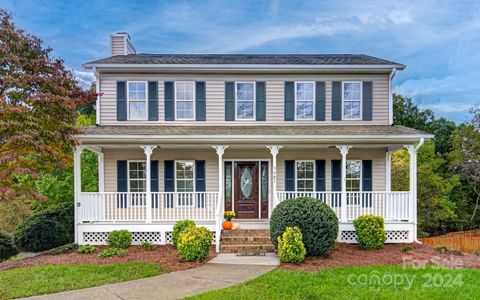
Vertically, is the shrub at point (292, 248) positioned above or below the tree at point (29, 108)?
below

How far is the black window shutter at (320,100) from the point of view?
11.8 meters

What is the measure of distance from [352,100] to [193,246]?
8.02 meters

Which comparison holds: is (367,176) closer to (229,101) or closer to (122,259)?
(229,101)

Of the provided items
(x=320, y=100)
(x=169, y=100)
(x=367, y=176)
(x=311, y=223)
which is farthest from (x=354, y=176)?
(x=169, y=100)

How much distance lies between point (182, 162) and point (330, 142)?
208 inches

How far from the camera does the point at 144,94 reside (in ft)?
38.5

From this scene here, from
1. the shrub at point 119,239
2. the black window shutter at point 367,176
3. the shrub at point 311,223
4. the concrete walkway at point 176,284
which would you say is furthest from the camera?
the black window shutter at point 367,176

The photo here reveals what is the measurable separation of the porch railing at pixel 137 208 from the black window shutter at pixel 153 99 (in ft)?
10.1

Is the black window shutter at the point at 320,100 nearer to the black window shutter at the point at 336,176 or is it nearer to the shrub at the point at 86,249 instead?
the black window shutter at the point at 336,176

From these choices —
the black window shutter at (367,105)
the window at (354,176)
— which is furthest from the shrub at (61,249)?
the black window shutter at (367,105)

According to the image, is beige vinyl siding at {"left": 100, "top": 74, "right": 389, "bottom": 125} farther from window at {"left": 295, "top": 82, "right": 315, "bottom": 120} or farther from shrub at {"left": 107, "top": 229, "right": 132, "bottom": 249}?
shrub at {"left": 107, "top": 229, "right": 132, "bottom": 249}

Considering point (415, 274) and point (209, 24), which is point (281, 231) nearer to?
point (415, 274)

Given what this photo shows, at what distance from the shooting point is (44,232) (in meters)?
10.2

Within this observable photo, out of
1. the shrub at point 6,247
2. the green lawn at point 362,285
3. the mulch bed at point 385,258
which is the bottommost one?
the shrub at point 6,247
